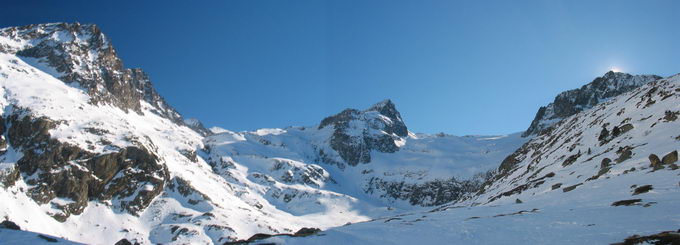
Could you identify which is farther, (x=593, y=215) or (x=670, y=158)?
(x=670, y=158)

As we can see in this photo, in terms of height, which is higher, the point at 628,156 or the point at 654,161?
the point at 628,156

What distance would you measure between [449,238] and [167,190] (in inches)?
7087

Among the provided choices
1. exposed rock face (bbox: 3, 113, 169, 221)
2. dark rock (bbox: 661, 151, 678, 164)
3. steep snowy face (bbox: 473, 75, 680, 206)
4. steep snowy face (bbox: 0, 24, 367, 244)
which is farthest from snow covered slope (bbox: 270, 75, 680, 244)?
exposed rock face (bbox: 3, 113, 169, 221)

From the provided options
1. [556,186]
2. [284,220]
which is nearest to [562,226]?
[556,186]

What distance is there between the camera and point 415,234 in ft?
66.1

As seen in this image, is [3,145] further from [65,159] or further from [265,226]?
[265,226]

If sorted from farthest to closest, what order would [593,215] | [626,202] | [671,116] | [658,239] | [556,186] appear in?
1. [671,116]
2. [556,186]
3. [626,202]
4. [593,215]
5. [658,239]

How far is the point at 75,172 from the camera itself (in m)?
155

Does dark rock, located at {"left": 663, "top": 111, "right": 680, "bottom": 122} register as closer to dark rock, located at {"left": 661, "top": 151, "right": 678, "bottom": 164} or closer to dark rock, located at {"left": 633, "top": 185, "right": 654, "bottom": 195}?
dark rock, located at {"left": 661, "top": 151, "right": 678, "bottom": 164}

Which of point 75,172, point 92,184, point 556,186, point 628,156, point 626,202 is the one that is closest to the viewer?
point 626,202

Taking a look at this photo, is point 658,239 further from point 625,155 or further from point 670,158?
point 625,155

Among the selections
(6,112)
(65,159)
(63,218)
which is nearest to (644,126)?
(63,218)

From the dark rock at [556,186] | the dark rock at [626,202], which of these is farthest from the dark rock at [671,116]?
the dark rock at [626,202]

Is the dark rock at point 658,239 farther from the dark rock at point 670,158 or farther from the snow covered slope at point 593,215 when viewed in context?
the dark rock at point 670,158
